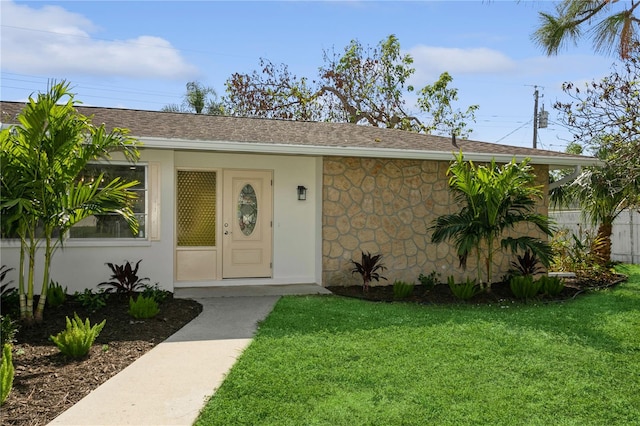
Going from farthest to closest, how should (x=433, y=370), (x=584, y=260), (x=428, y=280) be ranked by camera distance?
(x=584, y=260) → (x=428, y=280) → (x=433, y=370)

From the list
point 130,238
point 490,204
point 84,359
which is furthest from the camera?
point 130,238

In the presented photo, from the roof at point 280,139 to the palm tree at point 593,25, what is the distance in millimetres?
2483

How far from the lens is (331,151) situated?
917 cm

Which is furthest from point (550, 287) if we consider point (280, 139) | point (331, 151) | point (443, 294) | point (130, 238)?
point (130, 238)

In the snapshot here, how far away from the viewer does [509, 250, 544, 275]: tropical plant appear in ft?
34.4

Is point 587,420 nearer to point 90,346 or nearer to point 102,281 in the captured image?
point 90,346

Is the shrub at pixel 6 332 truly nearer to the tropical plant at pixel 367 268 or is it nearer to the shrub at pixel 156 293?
the shrub at pixel 156 293

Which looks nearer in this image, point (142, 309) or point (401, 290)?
point (142, 309)

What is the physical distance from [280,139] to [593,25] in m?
5.26

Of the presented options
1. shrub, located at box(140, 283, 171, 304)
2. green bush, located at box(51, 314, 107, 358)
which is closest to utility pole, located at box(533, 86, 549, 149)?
shrub, located at box(140, 283, 171, 304)

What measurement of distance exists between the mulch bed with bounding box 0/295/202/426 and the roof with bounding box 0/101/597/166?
2715 mm

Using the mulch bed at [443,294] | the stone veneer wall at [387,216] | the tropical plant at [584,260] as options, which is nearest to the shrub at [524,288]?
the mulch bed at [443,294]

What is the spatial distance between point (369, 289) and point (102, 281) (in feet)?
15.2

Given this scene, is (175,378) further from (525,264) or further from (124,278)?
(525,264)
